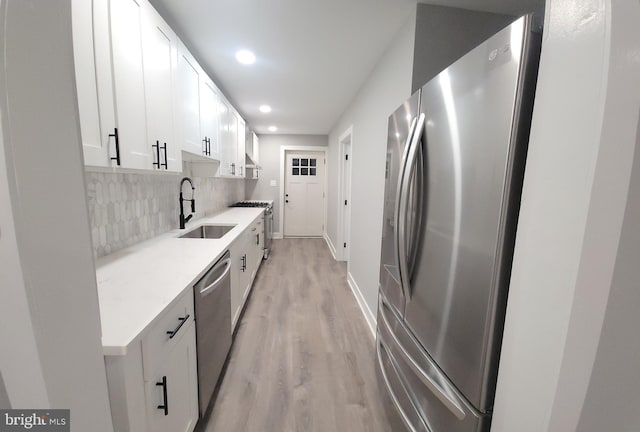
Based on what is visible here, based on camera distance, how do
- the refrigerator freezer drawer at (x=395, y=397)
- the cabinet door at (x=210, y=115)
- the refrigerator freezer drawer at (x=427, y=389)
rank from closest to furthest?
1. the refrigerator freezer drawer at (x=427, y=389)
2. the refrigerator freezer drawer at (x=395, y=397)
3. the cabinet door at (x=210, y=115)

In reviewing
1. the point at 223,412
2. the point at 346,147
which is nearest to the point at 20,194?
the point at 223,412

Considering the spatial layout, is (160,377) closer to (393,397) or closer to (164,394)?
(164,394)

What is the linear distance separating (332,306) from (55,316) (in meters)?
2.47

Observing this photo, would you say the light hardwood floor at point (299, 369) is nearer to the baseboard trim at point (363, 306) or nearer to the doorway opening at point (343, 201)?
the baseboard trim at point (363, 306)

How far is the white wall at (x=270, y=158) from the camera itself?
5.50 meters

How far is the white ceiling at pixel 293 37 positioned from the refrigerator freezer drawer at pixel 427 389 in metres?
1.90

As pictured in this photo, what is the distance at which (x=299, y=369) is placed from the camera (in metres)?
1.77

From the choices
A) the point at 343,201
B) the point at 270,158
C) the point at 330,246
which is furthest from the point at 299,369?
the point at 270,158

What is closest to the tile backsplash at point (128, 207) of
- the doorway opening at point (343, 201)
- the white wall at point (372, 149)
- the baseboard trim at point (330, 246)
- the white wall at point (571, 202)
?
the white wall at point (571, 202)

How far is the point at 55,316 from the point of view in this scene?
0.43 m

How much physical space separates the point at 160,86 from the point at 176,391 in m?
1.58

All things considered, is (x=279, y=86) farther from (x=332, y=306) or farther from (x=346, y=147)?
(x=332, y=306)

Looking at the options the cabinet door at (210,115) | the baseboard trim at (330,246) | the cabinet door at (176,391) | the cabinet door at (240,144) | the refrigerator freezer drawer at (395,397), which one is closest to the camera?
the cabinet door at (176,391)

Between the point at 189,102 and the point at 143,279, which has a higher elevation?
the point at 189,102
